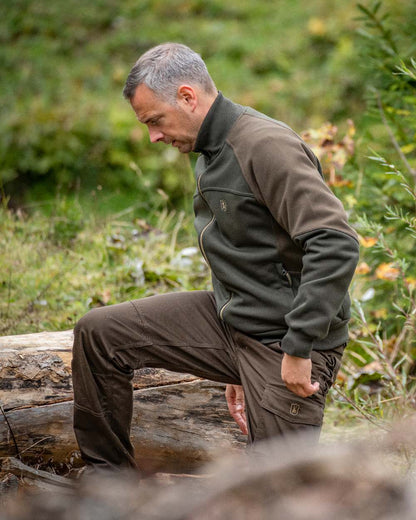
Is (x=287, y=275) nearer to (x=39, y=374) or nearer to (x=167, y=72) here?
(x=167, y=72)

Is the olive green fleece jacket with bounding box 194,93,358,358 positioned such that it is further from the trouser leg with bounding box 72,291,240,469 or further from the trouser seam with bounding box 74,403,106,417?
the trouser seam with bounding box 74,403,106,417

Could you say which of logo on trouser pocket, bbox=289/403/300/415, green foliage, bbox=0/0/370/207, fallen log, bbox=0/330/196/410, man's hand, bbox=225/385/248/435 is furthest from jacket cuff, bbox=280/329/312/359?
green foliage, bbox=0/0/370/207

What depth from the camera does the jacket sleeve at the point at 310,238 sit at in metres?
2.24

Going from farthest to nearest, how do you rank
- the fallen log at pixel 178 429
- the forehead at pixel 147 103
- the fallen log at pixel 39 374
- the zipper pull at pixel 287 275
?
the fallen log at pixel 178 429 < the fallen log at pixel 39 374 < the forehead at pixel 147 103 < the zipper pull at pixel 287 275

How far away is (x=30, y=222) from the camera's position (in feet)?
18.0

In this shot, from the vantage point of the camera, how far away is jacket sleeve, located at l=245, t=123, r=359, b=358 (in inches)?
88.1

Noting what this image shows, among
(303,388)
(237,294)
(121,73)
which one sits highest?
(237,294)

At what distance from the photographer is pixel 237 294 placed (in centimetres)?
264

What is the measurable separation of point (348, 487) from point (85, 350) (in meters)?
1.97

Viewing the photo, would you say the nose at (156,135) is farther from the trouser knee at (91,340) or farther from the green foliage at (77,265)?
the green foliage at (77,265)

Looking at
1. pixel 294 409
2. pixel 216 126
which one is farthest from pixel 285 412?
pixel 216 126

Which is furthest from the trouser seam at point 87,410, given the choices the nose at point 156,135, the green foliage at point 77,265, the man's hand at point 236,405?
the green foliage at point 77,265

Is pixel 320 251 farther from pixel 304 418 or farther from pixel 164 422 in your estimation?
pixel 164 422

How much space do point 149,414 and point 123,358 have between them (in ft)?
1.52
